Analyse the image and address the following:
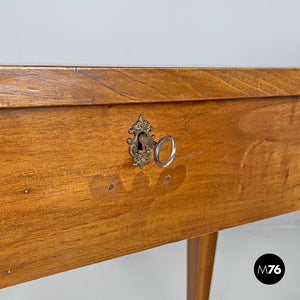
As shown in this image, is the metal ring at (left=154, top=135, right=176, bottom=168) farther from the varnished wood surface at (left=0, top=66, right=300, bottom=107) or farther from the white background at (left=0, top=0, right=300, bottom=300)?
the white background at (left=0, top=0, right=300, bottom=300)

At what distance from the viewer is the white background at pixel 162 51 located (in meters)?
1.12

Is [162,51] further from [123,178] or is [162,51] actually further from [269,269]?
[123,178]

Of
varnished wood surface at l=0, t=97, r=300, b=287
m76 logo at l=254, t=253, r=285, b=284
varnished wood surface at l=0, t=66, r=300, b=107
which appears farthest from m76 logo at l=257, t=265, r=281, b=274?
varnished wood surface at l=0, t=66, r=300, b=107

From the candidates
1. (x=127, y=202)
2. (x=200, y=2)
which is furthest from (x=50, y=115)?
(x=200, y=2)

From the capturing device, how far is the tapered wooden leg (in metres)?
0.89

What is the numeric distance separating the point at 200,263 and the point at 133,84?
489 mm

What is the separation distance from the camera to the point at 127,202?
0.59 metres

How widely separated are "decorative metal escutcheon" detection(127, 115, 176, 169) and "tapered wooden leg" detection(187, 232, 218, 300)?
1.19ft

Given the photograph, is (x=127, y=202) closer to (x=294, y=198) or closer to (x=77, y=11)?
(x=294, y=198)

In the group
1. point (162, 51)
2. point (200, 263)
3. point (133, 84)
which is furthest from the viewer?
point (162, 51)

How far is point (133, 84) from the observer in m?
0.54

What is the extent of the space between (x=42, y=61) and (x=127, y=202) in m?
0.81

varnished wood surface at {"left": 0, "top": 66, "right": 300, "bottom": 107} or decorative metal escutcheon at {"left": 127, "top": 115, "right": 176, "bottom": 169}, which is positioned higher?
varnished wood surface at {"left": 0, "top": 66, "right": 300, "bottom": 107}

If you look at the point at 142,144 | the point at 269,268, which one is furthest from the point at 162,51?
the point at 142,144
